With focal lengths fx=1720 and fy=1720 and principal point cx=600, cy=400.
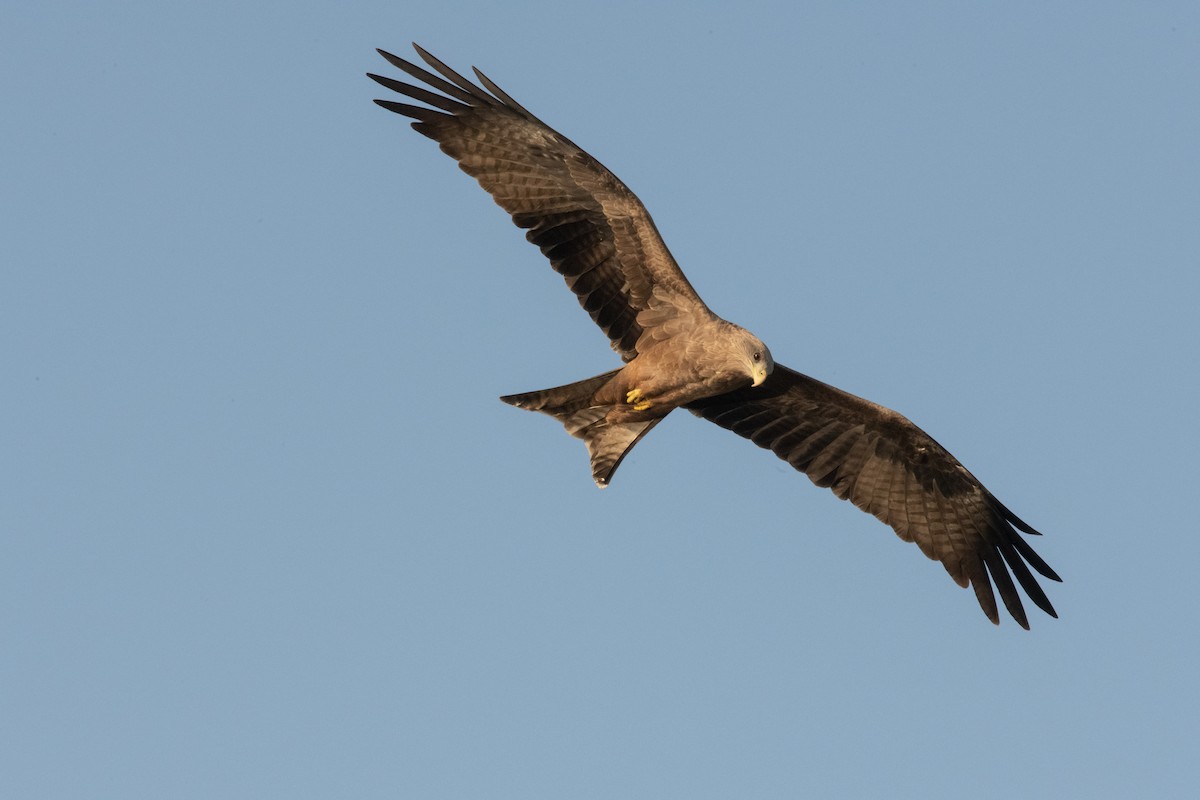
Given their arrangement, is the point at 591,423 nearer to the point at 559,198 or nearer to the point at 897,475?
the point at 559,198

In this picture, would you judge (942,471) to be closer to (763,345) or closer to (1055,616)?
(1055,616)

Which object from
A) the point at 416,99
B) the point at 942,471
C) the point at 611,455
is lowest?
the point at 611,455

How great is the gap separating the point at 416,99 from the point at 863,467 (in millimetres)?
4761

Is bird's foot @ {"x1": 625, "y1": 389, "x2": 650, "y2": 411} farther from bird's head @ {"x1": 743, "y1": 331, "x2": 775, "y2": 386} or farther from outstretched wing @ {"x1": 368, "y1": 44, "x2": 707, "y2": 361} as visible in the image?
bird's head @ {"x1": 743, "y1": 331, "x2": 775, "y2": 386}

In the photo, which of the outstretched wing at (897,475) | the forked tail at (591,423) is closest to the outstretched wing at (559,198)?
the forked tail at (591,423)

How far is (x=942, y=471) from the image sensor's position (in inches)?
559

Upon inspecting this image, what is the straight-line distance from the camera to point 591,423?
12945 millimetres

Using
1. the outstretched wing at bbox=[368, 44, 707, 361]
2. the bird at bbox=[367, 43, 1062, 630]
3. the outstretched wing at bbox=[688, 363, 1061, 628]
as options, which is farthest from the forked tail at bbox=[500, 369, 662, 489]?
the outstretched wing at bbox=[688, 363, 1061, 628]

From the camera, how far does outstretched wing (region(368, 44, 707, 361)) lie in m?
12.5

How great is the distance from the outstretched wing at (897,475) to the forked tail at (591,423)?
3.70ft

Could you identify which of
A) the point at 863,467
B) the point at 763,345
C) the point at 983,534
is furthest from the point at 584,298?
the point at 983,534

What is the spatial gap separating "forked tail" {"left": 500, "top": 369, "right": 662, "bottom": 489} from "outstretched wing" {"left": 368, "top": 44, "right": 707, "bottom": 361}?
1.48ft

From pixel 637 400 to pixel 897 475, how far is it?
113 inches

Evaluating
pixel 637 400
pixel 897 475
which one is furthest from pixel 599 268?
pixel 897 475
